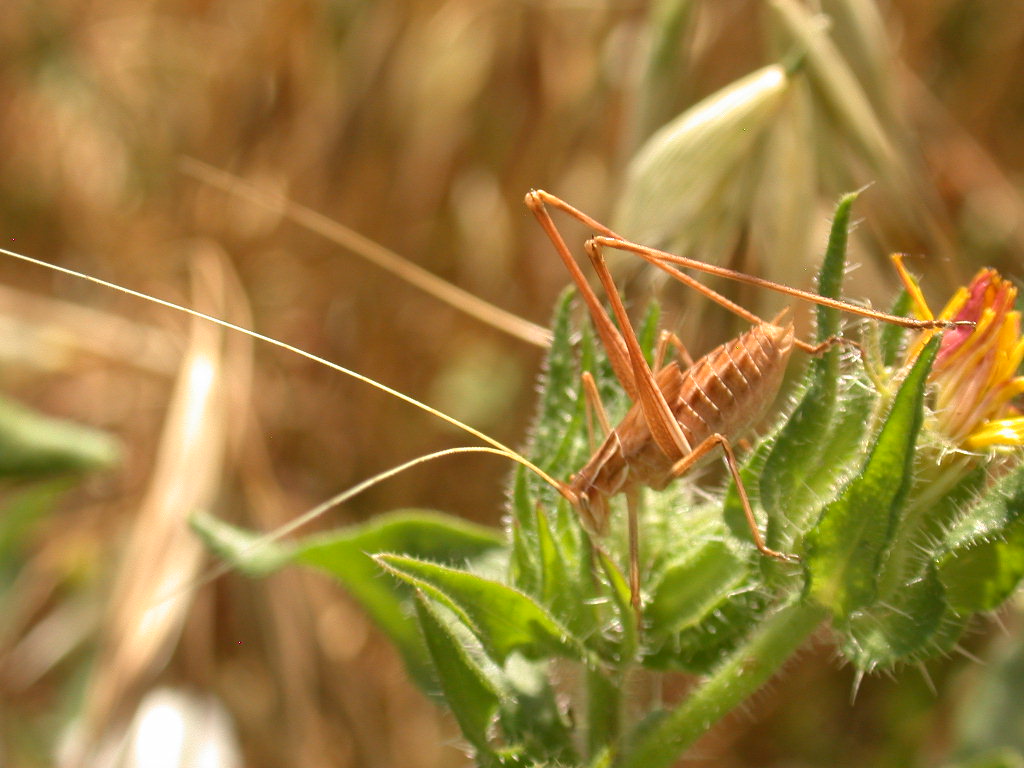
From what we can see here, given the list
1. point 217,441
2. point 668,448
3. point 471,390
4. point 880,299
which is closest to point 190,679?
point 217,441

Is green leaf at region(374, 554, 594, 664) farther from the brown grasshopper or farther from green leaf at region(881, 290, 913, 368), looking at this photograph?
green leaf at region(881, 290, 913, 368)

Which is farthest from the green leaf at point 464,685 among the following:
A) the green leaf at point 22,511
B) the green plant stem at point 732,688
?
the green leaf at point 22,511

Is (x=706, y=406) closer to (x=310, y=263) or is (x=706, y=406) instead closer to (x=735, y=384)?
(x=735, y=384)

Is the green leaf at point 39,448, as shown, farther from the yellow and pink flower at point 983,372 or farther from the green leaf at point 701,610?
the yellow and pink flower at point 983,372

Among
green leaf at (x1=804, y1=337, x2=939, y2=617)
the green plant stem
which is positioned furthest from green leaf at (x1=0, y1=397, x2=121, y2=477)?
green leaf at (x1=804, y1=337, x2=939, y2=617)

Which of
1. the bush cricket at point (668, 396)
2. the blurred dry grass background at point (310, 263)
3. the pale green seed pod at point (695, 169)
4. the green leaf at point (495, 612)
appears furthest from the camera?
the blurred dry grass background at point (310, 263)

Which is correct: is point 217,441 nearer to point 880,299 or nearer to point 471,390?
point 471,390
